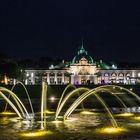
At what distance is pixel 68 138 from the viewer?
20.2m

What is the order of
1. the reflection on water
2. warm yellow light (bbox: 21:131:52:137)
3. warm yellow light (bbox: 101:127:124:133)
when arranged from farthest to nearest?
warm yellow light (bbox: 101:127:124:133) < warm yellow light (bbox: 21:131:52:137) < the reflection on water

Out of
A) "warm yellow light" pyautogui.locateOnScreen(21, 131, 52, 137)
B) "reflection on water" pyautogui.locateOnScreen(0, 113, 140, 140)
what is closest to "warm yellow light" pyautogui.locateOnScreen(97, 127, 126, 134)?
"reflection on water" pyautogui.locateOnScreen(0, 113, 140, 140)

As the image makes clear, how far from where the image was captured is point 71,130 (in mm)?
22812

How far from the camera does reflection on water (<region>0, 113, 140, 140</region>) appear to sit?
20.7m

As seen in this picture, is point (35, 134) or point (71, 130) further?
point (71, 130)

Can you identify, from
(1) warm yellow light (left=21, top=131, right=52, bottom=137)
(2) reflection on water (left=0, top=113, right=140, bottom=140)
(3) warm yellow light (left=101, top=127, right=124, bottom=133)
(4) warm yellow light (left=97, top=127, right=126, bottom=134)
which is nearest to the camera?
(2) reflection on water (left=0, top=113, right=140, bottom=140)

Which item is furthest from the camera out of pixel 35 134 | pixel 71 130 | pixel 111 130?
pixel 71 130

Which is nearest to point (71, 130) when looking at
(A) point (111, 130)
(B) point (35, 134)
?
(A) point (111, 130)

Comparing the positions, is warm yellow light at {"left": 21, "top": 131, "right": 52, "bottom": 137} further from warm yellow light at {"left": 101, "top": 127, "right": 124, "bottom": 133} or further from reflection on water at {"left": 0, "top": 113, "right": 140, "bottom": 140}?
warm yellow light at {"left": 101, "top": 127, "right": 124, "bottom": 133}

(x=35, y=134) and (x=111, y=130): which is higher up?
(x=111, y=130)

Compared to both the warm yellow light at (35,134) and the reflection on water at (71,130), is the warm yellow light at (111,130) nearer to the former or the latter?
the reflection on water at (71,130)

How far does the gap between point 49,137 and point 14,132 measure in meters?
2.42

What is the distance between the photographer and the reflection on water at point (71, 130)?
2066 cm

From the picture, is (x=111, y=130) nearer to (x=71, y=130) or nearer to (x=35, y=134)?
(x=71, y=130)
